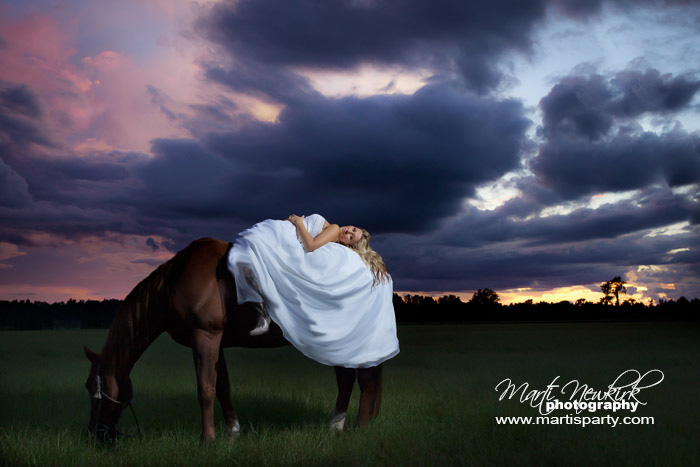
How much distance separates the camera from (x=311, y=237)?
21.3ft

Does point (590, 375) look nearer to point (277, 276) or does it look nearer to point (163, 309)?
point (277, 276)

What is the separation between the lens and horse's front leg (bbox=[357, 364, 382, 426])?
6.76m

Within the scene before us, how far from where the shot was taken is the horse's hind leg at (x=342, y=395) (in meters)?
7.00

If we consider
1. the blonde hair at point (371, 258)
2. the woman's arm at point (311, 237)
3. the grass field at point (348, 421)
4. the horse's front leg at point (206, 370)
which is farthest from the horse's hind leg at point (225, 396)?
the blonde hair at point (371, 258)

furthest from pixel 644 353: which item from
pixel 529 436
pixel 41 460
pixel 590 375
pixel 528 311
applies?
pixel 528 311

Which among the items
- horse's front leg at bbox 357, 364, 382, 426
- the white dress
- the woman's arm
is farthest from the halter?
the woman's arm

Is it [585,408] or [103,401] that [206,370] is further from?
[585,408]

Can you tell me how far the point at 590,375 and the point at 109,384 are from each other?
1229 centimetres

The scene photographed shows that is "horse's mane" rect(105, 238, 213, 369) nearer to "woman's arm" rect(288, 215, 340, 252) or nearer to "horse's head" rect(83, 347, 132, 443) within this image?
"horse's head" rect(83, 347, 132, 443)

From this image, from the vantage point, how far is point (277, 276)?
6293 mm

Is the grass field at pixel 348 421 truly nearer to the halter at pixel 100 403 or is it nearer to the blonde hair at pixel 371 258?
the halter at pixel 100 403

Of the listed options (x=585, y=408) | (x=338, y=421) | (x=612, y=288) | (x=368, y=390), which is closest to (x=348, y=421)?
(x=338, y=421)

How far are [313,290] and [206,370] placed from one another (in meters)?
1.57

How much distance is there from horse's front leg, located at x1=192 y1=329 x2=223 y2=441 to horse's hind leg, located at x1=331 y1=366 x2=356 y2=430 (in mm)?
1773
